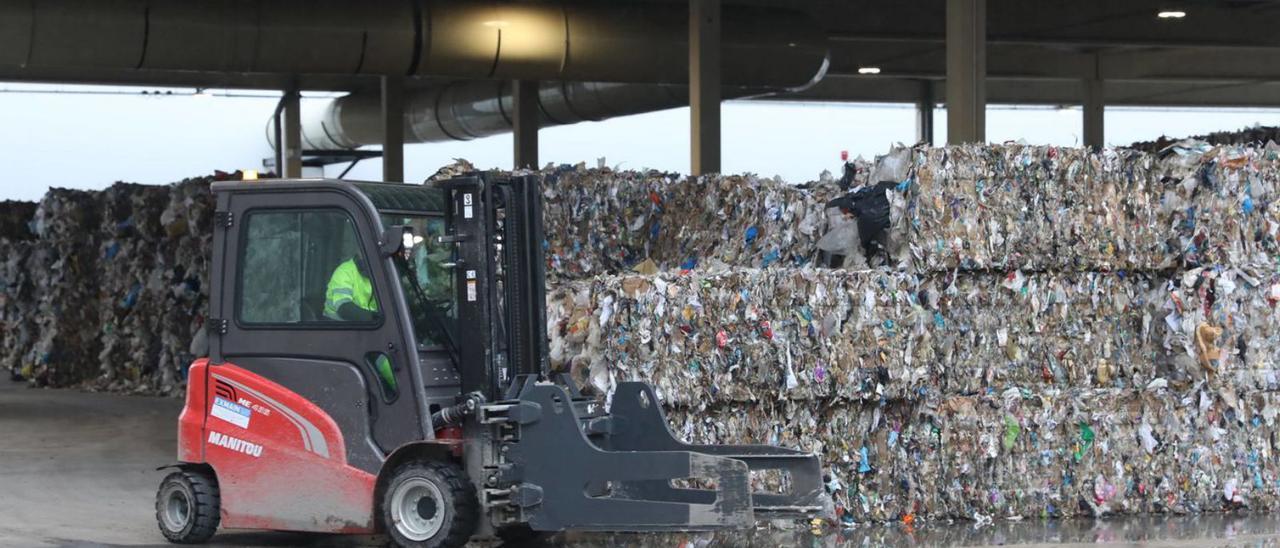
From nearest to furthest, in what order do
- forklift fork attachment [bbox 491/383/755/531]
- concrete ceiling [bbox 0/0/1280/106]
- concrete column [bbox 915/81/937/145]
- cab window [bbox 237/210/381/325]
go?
1. forklift fork attachment [bbox 491/383/755/531]
2. cab window [bbox 237/210/381/325]
3. concrete ceiling [bbox 0/0/1280/106]
4. concrete column [bbox 915/81/937/145]

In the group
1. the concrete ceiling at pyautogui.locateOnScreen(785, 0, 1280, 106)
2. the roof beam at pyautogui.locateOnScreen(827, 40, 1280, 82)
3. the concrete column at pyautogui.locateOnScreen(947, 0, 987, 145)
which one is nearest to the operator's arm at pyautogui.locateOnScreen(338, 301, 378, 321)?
the concrete column at pyautogui.locateOnScreen(947, 0, 987, 145)

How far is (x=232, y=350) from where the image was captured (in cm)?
723

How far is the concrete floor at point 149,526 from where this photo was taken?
771cm

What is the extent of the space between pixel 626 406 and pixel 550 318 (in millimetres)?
1010

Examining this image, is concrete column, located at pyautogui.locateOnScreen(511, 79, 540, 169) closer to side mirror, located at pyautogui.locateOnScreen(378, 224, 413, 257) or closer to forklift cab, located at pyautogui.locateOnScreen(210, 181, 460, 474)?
forklift cab, located at pyautogui.locateOnScreen(210, 181, 460, 474)

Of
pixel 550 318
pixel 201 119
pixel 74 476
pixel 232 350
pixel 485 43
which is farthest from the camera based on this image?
pixel 201 119

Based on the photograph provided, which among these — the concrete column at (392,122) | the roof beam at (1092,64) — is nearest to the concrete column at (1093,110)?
the roof beam at (1092,64)

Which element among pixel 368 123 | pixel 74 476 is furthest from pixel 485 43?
pixel 368 123

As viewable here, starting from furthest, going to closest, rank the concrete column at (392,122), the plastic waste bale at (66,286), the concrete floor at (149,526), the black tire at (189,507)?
the concrete column at (392,122) → the plastic waste bale at (66,286) → the concrete floor at (149,526) → the black tire at (189,507)

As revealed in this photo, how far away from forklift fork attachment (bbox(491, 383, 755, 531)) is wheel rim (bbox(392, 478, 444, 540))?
0.83 feet

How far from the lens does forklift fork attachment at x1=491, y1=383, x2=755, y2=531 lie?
6.49 metres

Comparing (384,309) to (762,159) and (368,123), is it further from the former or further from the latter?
(762,159)

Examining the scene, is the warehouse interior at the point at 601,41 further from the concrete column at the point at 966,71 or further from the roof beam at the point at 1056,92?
the roof beam at the point at 1056,92

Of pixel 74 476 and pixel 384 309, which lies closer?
pixel 384 309
